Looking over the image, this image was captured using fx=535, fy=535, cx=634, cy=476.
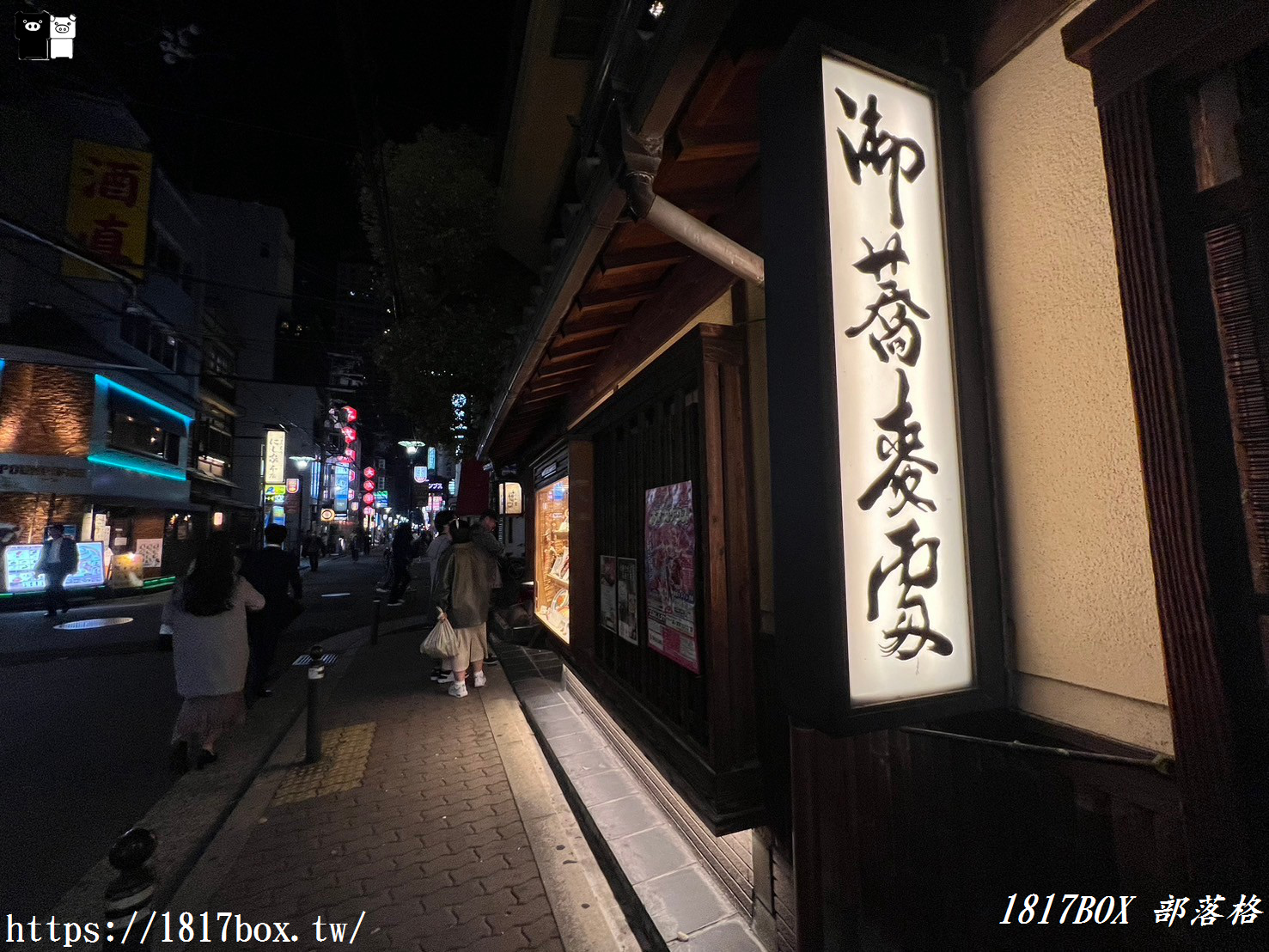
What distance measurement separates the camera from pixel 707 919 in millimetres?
3336

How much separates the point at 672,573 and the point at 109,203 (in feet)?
69.8

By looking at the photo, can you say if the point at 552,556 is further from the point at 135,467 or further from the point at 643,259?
the point at 135,467

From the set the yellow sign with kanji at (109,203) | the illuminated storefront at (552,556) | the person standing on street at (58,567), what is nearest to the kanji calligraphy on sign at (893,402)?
the illuminated storefront at (552,556)

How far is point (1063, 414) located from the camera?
1847 millimetres

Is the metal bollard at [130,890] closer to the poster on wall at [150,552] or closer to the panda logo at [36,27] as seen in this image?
the panda logo at [36,27]

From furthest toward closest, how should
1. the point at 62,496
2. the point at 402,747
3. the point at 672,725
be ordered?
the point at 62,496
the point at 402,747
the point at 672,725

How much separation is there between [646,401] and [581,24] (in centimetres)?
554

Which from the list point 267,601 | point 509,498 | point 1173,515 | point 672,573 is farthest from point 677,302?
point 509,498

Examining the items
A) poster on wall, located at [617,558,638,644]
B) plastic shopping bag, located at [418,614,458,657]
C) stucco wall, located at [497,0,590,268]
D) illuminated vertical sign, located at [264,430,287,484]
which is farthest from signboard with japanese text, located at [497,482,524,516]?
illuminated vertical sign, located at [264,430,287,484]

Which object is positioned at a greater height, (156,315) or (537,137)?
(156,315)

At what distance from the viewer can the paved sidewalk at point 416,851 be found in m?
3.50

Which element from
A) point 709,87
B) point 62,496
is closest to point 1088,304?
point 709,87

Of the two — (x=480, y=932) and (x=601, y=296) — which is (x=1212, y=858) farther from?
(x=601, y=296)

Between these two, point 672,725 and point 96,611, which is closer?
point 672,725
